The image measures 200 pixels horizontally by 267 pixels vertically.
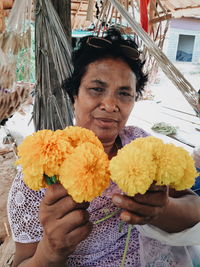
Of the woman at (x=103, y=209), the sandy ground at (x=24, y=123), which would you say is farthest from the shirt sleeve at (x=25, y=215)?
the sandy ground at (x=24, y=123)

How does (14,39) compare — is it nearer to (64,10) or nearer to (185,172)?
(64,10)

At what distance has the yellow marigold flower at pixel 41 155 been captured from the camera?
0.46 m

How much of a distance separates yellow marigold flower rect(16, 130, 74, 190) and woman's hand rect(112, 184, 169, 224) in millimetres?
148

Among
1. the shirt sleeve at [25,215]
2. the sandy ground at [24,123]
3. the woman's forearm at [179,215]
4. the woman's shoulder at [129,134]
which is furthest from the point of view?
Answer: the sandy ground at [24,123]

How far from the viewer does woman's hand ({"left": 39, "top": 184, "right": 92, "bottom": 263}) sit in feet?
1.65

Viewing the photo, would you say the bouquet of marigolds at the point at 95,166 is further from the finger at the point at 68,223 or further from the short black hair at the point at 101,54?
the short black hair at the point at 101,54

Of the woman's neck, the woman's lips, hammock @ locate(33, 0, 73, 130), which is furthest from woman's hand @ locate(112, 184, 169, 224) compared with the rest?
hammock @ locate(33, 0, 73, 130)

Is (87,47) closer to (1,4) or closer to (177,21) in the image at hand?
(1,4)

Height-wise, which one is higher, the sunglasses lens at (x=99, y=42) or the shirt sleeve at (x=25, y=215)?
the sunglasses lens at (x=99, y=42)

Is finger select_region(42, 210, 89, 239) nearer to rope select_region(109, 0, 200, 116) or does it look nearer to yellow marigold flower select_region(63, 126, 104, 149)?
yellow marigold flower select_region(63, 126, 104, 149)

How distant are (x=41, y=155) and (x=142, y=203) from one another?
0.24 m

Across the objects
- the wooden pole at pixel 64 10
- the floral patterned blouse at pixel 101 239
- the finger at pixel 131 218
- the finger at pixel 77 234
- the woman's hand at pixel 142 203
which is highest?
the wooden pole at pixel 64 10

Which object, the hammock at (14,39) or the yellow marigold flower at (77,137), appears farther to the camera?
the hammock at (14,39)

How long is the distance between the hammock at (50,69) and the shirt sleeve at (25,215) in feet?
2.60
